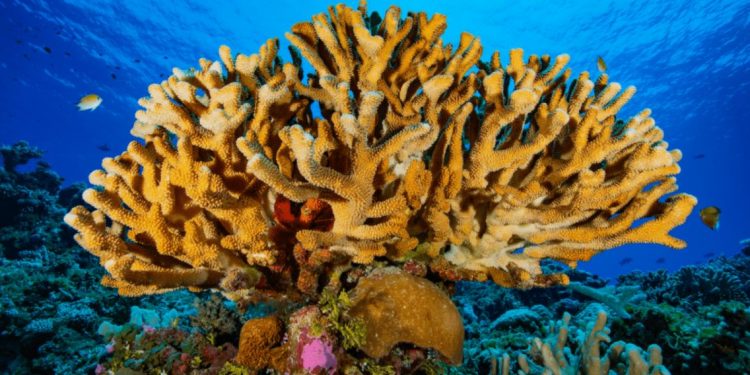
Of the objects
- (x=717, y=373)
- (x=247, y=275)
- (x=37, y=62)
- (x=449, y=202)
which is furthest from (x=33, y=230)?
(x=37, y=62)

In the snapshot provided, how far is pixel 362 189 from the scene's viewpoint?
219 cm

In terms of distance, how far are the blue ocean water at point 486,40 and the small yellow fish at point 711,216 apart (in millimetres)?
24870

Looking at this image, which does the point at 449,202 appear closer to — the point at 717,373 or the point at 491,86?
the point at 491,86

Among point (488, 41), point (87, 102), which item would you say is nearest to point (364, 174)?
point (87, 102)

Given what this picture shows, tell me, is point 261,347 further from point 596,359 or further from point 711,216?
point 711,216

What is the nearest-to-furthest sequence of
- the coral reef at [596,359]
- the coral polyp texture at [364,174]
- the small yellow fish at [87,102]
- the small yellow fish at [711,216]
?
the coral polyp texture at [364,174] → the coral reef at [596,359] → the small yellow fish at [711,216] → the small yellow fish at [87,102]

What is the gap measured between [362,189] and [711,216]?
559cm

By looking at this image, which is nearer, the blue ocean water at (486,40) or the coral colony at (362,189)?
the coral colony at (362,189)

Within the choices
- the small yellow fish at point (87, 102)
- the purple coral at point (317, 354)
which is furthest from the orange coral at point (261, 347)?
the small yellow fish at point (87, 102)

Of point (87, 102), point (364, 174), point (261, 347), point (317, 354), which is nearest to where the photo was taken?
point (364, 174)

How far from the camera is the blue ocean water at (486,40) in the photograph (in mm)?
32938

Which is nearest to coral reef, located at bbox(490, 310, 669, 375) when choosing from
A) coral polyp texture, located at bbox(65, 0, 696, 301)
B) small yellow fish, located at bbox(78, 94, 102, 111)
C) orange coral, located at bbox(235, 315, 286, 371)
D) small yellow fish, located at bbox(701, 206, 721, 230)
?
coral polyp texture, located at bbox(65, 0, 696, 301)

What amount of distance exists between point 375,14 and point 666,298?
12.3 m

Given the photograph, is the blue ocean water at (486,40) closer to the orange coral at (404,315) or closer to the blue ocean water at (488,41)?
the blue ocean water at (488,41)
